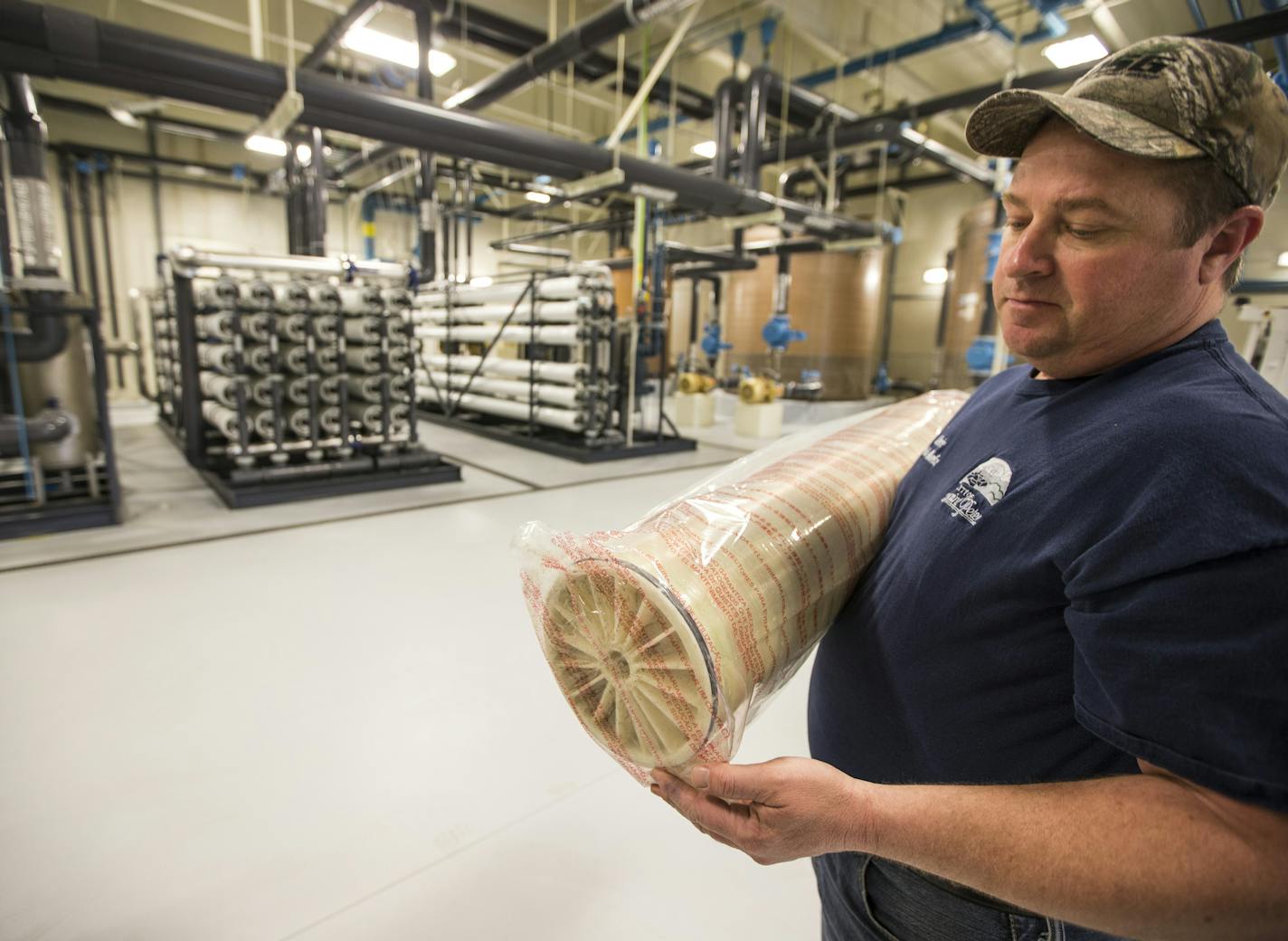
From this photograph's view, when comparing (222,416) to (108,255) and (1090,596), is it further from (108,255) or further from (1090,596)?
(108,255)

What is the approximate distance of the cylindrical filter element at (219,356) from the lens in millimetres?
4450

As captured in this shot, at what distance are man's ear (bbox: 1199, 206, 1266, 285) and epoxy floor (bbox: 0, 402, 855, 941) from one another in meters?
1.48

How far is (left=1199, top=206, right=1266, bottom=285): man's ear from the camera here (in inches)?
27.2

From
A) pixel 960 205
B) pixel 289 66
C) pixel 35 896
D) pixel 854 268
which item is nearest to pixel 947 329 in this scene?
pixel 854 268

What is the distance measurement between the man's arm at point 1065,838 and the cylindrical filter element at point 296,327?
473cm

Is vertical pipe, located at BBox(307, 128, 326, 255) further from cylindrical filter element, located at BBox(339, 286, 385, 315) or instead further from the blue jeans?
the blue jeans

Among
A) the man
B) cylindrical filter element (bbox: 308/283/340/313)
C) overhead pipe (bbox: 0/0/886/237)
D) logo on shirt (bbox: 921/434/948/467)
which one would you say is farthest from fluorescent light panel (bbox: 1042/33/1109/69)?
the man

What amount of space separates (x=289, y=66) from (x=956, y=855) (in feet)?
13.6

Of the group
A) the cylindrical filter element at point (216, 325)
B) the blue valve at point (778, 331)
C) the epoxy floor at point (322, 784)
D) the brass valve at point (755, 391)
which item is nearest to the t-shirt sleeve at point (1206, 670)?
the epoxy floor at point (322, 784)

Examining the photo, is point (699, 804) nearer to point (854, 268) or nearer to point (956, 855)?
point (956, 855)

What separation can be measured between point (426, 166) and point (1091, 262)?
6799 mm

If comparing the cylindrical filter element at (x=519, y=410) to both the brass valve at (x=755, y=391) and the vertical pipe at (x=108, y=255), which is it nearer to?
the brass valve at (x=755, y=391)

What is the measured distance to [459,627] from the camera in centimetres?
267

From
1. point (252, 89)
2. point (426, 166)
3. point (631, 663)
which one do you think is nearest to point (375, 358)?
point (252, 89)
